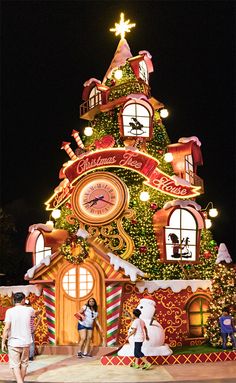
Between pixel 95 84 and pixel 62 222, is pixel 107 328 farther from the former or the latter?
pixel 95 84

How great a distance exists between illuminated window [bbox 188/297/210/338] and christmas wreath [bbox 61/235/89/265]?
10.8 ft

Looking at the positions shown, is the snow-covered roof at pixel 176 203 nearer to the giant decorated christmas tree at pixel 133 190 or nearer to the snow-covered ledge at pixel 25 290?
the giant decorated christmas tree at pixel 133 190

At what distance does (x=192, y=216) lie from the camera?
15.9m

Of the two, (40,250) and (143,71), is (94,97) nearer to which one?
(143,71)

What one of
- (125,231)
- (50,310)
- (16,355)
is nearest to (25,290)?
(50,310)

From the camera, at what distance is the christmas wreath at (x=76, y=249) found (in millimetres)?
14172

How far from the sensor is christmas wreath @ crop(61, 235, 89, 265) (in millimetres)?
14172

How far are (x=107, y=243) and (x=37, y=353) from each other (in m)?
3.52

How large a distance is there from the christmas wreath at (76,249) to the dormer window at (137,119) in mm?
4185

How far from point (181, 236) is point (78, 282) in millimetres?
3421

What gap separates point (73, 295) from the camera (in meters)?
14.3

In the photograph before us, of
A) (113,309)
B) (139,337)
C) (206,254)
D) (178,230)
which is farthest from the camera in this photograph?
(206,254)

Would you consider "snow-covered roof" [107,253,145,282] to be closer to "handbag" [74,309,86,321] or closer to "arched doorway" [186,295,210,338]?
"handbag" [74,309,86,321]

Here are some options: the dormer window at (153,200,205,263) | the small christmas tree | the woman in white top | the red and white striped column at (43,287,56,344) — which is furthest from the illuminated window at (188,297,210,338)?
the red and white striped column at (43,287,56,344)
